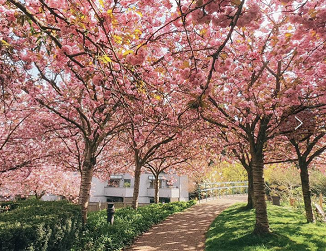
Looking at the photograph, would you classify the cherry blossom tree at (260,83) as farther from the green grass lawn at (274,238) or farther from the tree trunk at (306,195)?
the tree trunk at (306,195)

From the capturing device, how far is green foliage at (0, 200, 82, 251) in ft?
14.4

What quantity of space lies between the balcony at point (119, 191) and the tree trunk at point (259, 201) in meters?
25.0

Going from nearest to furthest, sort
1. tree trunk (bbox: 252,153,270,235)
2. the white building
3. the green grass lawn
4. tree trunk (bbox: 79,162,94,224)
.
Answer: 1. the green grass lawn
2. tree trunk (bbox: 252,153,270,235)
3. tree trunk (bbox: 79,162,94,224)
4. the white building

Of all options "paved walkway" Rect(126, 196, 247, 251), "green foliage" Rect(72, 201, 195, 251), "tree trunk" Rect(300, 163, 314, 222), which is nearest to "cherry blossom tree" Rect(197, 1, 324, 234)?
"paved walkway" Rect(126, 196, 247, 251)

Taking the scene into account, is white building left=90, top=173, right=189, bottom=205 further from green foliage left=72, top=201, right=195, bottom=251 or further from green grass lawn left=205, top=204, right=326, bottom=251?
green grass lawn left=205, top=204, right=326, bottom=251

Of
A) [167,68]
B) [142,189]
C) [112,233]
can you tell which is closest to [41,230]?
[112,233]

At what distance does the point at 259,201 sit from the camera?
24.0 ft

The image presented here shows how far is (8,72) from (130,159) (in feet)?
42.8

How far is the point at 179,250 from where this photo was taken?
6.86 m

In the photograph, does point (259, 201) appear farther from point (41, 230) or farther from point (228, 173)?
point (228, 173)

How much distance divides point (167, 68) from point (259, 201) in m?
5.30

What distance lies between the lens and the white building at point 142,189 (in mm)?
29531

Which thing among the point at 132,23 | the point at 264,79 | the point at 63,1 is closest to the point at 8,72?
the point at 63,1

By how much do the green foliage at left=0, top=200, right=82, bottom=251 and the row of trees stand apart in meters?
1.52
